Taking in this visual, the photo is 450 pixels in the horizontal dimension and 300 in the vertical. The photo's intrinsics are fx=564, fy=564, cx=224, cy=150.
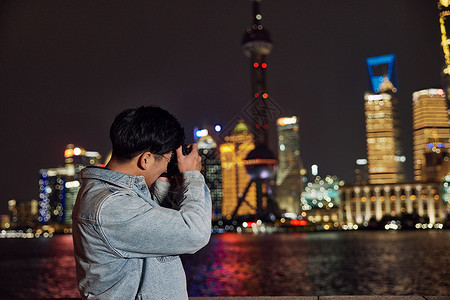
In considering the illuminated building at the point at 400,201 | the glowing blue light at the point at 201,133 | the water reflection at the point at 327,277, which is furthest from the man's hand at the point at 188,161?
the illuminated building at the point at 400,201

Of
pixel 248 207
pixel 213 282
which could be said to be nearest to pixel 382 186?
pixel 248 207

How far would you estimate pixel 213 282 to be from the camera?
42.7m

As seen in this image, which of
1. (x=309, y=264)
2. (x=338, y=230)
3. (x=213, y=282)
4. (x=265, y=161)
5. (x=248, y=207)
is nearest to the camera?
(x=213, y=282)

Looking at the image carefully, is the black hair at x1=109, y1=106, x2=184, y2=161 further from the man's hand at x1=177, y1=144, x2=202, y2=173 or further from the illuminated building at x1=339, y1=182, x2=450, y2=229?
the illuminated building at x1=339, y1=182, x2=450, y2=229

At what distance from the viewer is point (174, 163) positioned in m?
2.50

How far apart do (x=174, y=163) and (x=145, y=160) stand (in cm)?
18

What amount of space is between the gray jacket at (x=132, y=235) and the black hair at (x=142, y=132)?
4.6 inches

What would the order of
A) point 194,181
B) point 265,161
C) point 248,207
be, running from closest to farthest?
point 194,181
point 265,161
point 248,207

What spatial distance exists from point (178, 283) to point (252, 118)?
1.84 m

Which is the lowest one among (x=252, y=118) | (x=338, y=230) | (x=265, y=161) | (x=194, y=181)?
(x=338, y=230)

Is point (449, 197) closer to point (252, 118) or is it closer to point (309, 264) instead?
point (309, 264)

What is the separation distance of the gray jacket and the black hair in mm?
117

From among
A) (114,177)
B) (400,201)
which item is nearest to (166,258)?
(114,177)

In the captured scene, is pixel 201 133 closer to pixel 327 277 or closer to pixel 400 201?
pixel 327 277
